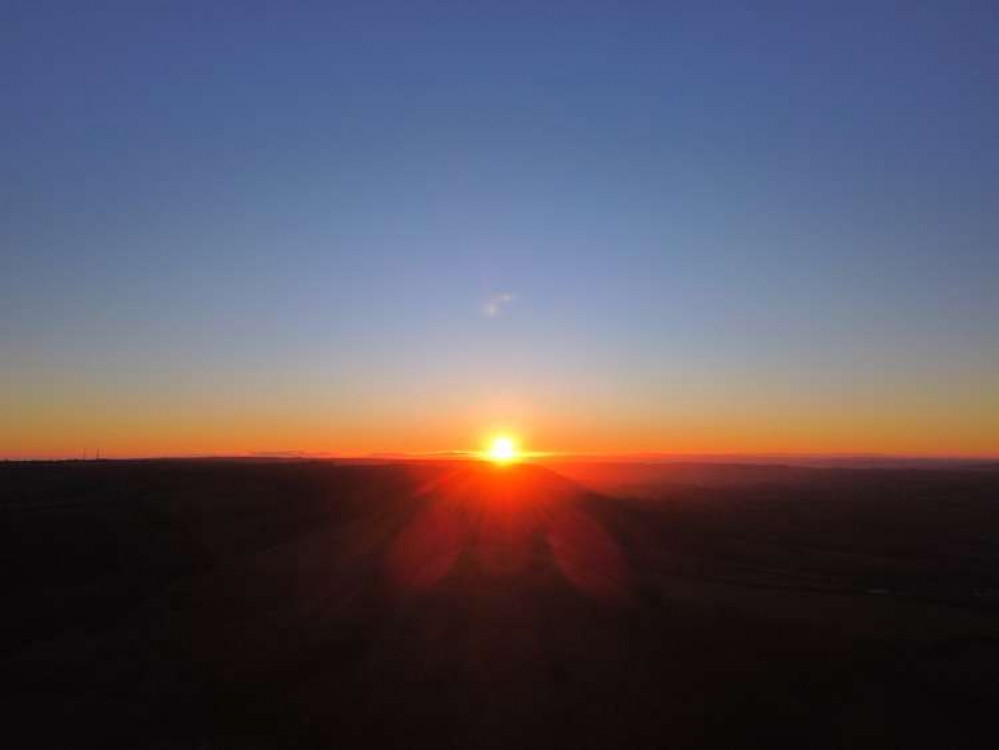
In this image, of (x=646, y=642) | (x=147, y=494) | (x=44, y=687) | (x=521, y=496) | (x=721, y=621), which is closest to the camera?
(x=44, y=687)

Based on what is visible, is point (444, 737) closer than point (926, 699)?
Yes

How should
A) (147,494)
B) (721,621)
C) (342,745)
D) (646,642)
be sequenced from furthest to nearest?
(147,494) → (721,621) → (646,642) → (342,745)

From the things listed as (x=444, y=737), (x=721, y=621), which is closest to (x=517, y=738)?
(x=444, y=737)

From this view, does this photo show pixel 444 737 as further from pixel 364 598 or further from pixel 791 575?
pixel 791 575

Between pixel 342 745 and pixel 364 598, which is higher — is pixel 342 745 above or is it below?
below

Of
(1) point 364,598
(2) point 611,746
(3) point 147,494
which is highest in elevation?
(3) point 147,494

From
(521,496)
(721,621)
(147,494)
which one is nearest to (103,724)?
(721,621)
